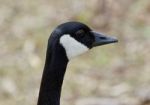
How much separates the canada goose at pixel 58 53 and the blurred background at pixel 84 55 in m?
1.89

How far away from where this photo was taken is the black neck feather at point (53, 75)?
4.10 metres

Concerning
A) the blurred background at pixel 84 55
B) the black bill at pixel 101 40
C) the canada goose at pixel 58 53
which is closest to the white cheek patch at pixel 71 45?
the canada goose at pixel 58 53

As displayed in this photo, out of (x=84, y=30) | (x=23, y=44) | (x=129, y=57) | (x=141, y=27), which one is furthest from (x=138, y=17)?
(x=84, y=30)

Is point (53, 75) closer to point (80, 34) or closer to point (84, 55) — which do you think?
point (80, 34)

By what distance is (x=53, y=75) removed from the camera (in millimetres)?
4164

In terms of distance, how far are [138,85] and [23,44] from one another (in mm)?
1199

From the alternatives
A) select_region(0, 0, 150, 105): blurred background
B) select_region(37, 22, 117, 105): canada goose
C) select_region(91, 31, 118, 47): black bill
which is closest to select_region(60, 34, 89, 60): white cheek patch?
select_region(37, 22, 117, 105): canada goose

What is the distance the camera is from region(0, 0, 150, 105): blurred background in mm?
6270

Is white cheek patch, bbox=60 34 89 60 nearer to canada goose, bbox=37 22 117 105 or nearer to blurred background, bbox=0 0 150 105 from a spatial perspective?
canada goose, bbox=37 22 117 105

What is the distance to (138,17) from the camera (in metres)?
7.20

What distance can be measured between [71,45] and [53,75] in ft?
0.63

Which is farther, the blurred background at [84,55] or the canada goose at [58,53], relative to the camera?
the blurred background at [84,55]

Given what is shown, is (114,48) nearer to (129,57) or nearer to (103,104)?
(129,57)

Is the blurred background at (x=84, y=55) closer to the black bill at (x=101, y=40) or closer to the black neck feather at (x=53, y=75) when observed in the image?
the black bill at (x=101, y=40)
